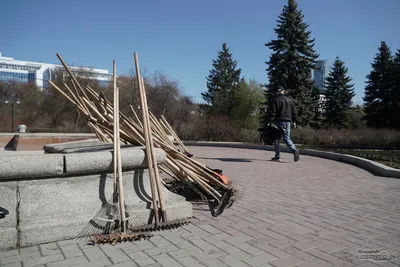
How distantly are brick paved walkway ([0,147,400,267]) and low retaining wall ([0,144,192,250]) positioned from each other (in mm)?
146

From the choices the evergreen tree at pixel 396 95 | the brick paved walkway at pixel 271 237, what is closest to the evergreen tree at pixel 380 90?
the evergreen tree at pixel 396 95

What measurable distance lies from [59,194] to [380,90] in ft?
153

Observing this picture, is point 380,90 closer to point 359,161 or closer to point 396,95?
point 396,95

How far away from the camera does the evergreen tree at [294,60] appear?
114 feet

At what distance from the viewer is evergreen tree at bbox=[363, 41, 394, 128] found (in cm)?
4072

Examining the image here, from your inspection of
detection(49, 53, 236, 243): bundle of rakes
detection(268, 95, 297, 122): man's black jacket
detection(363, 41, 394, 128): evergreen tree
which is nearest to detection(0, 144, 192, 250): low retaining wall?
detection(49, 53, 236, 243): bundle of rakes

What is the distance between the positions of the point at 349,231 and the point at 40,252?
2877mm

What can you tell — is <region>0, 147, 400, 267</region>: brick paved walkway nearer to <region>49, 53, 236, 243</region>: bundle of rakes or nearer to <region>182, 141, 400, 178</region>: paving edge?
<region>49, 53, 236, 243</region>: bundle of rakes

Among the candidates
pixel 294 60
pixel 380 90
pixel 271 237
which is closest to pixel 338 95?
pixel 380 90

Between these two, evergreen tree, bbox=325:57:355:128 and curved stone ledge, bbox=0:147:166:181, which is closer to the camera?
curved stone ledge, bbox=0:147:166:181

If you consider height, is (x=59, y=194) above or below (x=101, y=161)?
below

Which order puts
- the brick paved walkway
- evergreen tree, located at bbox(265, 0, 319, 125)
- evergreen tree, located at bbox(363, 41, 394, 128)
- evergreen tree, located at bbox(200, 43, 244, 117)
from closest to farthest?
the brick paved walkway, evergreen tree, located at bbox(265, 0, 319, 125), evergreen tree, located at bbox(363, 41, 394, 128), evergreen tree, located at bbox(200, 43, 244, 117)

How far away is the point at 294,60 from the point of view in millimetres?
34844

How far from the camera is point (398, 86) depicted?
128 feet
